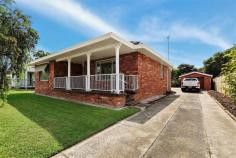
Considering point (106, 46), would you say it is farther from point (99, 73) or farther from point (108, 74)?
point (99, 73)

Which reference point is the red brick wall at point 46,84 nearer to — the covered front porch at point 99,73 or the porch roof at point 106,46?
the covered front porch at point 99,73

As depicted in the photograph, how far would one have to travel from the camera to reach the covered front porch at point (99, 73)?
8.91m

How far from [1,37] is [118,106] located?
5847 mm

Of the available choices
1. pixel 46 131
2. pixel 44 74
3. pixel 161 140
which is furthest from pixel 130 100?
pixel 44 74

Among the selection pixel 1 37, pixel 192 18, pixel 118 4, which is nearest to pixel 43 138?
pixel 1 37

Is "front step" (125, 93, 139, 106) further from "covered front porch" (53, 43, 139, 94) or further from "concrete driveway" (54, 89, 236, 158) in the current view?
"concrete driveway" (54, 89, 236, 158)

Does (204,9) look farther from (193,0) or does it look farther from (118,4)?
(118,4)

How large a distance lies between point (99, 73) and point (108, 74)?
13.6ft

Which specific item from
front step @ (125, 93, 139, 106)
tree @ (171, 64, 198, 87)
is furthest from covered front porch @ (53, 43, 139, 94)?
tree @ (171, 64, 198, 87)

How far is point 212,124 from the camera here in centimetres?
621

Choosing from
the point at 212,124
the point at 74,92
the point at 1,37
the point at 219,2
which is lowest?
the point at 212,124

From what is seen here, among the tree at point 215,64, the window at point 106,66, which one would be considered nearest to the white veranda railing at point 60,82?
the window at point 106,66

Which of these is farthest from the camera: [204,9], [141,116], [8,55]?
[204,9]

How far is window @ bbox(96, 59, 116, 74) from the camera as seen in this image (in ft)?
40.0
